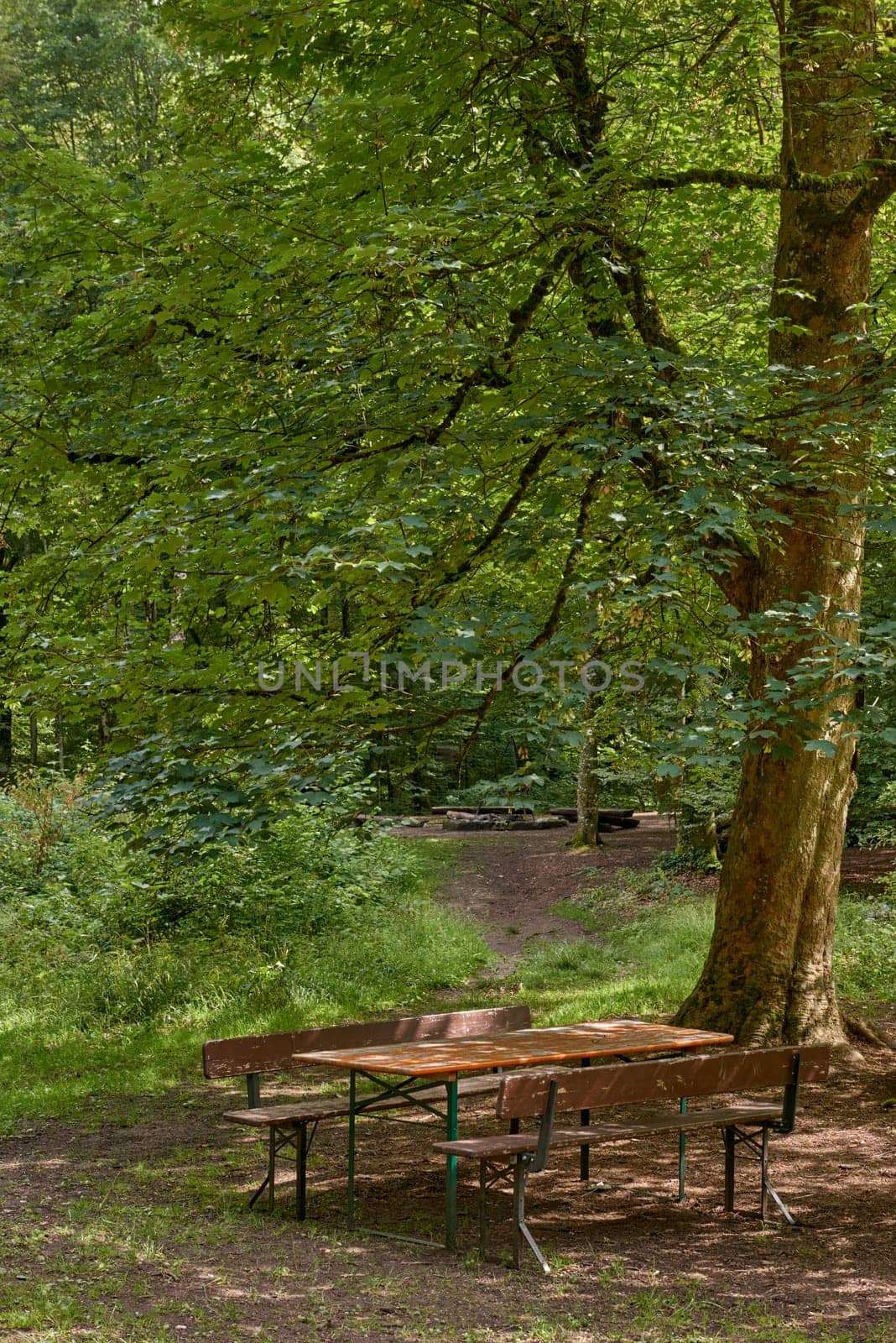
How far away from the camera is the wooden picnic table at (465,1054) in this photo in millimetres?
5418

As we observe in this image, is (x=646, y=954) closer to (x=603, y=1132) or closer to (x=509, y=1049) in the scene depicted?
(x=509, y=1049)

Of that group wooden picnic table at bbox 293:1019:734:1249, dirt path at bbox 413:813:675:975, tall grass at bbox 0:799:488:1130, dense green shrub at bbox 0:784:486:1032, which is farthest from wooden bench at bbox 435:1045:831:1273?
dirt path at bbox 413:813:675:975

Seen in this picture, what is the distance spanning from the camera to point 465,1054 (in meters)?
5.79

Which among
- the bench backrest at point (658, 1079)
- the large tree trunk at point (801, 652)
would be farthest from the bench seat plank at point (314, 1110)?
the large tree trunk at point (801, 652)

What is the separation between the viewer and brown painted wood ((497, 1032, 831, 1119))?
511cm

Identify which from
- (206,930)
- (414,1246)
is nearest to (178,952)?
(206,930)

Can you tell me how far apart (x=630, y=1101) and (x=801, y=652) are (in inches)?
149

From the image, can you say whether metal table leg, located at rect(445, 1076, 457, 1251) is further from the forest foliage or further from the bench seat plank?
the forest foliage

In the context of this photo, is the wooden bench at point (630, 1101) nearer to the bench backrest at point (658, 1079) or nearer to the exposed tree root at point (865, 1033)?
the bench backrest at point (658, 1079)

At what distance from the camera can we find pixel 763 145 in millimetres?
11742

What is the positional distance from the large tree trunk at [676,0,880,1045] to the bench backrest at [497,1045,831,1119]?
2165mm

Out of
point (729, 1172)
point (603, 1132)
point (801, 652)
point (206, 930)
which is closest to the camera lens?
point (603, 1132)

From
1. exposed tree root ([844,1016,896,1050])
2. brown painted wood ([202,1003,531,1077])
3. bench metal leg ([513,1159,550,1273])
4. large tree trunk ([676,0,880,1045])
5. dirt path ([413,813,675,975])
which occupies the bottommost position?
dirt path ([413,813,675,975])

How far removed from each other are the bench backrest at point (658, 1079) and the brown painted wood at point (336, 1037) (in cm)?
122
